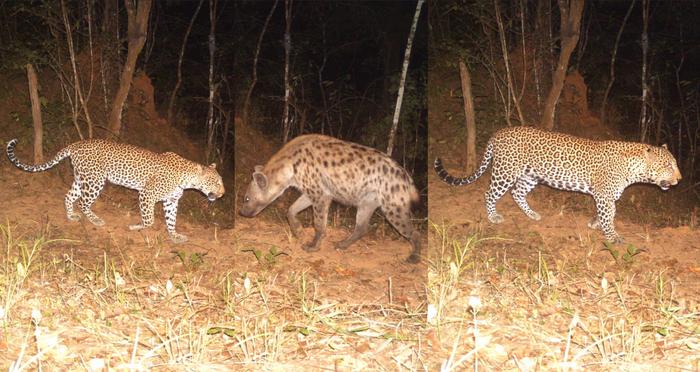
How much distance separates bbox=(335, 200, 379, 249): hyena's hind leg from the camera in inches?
255

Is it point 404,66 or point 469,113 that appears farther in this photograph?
point 469,113

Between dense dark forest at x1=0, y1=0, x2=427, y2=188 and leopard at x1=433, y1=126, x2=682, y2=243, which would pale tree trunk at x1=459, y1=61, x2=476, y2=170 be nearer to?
leopard at x1=433, y1=126, x2=682, y2=243

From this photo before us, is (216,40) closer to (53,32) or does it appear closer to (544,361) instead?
(53,32)

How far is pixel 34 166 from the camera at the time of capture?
262 inches

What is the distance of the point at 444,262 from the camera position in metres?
6.23

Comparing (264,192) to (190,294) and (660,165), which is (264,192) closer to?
(190,294)

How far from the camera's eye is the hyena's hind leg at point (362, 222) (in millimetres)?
6484

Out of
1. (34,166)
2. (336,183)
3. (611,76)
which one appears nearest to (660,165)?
(611,76)

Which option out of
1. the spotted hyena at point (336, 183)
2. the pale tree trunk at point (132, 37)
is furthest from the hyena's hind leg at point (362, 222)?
the pale tree trunk at point (132, 37)

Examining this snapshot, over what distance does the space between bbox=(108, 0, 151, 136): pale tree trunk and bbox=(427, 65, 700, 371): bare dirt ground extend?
2.60 m

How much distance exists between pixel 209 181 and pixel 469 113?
2357 mm

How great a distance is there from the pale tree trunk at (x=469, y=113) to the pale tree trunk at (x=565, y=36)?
2.28 feet

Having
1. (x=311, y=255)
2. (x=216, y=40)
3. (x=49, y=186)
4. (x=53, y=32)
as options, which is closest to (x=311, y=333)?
(x=311, y=255)

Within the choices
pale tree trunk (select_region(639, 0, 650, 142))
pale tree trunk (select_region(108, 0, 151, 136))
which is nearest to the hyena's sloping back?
pale tree trunk (select_region(108, 0, 151, 136))
